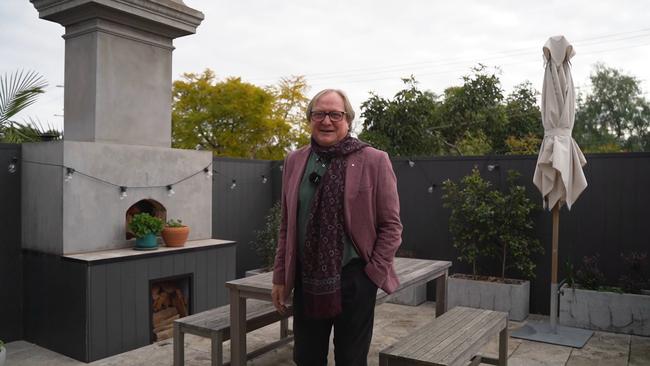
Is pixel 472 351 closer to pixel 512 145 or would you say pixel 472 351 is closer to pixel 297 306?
pixel 297 306

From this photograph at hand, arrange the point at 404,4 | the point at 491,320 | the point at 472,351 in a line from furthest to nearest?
1. the point at 404,4
2. the point at 491,320
3. the point at 472,351

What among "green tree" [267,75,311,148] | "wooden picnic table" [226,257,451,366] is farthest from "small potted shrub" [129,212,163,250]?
"green tree" [267,75,311,148]

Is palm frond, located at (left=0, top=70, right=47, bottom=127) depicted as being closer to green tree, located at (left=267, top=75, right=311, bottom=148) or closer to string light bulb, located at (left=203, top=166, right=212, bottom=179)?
string light bulb, located at (left=203, top=166, right=212, bottom=179)

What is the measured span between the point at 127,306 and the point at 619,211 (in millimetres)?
4654

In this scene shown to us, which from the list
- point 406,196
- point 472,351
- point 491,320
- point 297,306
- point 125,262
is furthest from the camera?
point 406,196

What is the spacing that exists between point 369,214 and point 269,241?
4.61 metres

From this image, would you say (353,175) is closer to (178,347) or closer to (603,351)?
(178,347)

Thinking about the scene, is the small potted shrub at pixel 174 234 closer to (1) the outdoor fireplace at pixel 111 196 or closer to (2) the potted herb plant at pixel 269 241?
(1) the outdoor fireplace at pixel 111 196

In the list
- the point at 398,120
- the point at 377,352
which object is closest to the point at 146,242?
the point at 377,352

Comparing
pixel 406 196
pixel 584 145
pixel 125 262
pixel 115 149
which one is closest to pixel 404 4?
pixel 406 196

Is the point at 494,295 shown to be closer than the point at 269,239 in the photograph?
Yes

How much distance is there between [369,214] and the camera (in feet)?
6.45

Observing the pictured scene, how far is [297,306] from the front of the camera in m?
2.02

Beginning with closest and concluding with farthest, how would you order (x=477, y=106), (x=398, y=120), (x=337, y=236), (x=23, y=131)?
(x=337, y=236) < (x=23, y=131) < (x=398, y=120) < (x=477, y=106)
